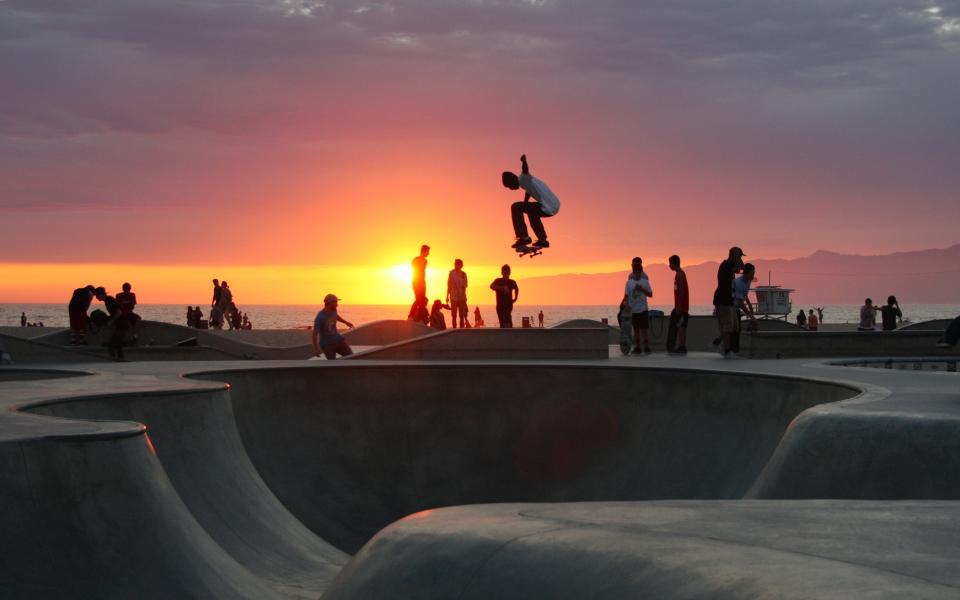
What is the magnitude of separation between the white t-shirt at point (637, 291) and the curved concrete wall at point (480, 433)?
14.5 feet

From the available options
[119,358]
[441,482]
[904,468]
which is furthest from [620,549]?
[119,358]

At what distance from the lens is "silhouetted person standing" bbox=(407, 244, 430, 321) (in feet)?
75.2

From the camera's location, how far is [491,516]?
12.8ft

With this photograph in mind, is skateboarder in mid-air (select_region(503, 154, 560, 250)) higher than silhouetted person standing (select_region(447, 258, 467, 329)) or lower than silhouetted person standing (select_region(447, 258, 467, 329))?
higher

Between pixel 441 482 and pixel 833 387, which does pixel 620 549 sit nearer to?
pixel 833 387

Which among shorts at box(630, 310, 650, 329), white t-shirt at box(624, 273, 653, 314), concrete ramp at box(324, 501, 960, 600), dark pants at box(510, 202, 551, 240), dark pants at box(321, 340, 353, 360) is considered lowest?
concrete ramp at box(324, 501, 960, 600)

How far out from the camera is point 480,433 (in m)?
14.3

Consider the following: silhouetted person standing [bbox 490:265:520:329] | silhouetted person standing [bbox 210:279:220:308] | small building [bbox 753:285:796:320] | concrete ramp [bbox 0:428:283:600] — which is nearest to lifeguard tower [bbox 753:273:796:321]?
small building [bbox 753:285:796:320]

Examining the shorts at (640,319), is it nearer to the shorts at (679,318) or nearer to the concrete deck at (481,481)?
the shorts at (679,318)

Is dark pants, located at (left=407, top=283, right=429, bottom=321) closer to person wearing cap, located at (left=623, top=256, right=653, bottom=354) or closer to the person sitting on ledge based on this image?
person wearing cap, located at (left=623, top=256, right=653, bottom=354)

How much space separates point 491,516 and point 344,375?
10.5 meters

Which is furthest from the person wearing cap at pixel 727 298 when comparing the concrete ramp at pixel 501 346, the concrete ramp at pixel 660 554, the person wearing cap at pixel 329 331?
the concrete ramp at pixel 660 554

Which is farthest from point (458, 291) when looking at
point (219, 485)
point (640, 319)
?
point (219, 485)

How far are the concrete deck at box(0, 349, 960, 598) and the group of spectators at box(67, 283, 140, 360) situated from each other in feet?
14.7
